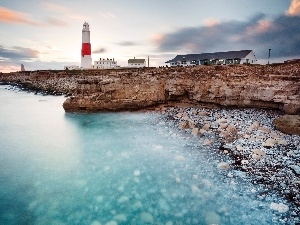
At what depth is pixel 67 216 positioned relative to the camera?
278 inches

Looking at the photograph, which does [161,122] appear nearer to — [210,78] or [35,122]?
[210,78]

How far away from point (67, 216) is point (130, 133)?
28.2 feet

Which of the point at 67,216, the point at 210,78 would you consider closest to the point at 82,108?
the point at 210,78

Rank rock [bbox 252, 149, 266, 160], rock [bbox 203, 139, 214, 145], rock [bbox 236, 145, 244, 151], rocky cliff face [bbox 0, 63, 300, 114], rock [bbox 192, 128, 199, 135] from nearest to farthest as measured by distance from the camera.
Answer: rock [bbox 252, 149, 266, 160]
rock [bbox 236, 145, 244, 151]
rock [bbox 203, 139, 214, 145]
rock [bbox 192, 128, 199, 135]
rocky cliff face [bbox 0, 63, 300, 114]

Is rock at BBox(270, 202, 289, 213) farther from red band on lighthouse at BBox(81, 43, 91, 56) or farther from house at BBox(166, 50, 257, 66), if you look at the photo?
red band on lighthouse at BBox(81, 43, 91, 56)

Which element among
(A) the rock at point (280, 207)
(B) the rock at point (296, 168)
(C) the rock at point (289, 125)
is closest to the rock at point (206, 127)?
(C) the rock at point (289, 125)

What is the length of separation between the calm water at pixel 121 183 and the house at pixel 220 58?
41.6 m

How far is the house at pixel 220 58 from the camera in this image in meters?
50.7

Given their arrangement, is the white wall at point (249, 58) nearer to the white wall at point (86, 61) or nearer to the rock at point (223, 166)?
the white wall at point (86, 61)

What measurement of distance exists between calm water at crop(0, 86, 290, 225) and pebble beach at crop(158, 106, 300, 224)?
0.44 meters

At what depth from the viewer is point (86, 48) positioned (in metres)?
61.0

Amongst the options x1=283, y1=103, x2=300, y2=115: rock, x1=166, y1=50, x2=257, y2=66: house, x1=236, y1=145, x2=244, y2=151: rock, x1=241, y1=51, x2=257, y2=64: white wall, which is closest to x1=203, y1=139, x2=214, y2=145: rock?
x1=236, y1=145, x2=244, y2=151: rock

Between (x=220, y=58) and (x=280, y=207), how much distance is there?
50.1 metres

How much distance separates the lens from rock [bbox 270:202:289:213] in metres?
6.91
